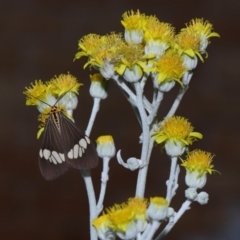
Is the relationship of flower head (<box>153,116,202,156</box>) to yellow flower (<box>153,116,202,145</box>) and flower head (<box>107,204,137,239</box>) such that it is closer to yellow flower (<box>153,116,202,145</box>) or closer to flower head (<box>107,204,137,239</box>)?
yellow flower (<box>153,116,202,145</box>)

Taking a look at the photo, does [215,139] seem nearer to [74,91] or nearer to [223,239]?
[223,239]

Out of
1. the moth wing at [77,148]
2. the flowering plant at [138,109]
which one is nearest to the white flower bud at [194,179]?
the flowering plant at [138,109]

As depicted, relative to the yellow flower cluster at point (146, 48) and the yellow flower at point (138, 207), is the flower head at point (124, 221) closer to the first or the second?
the yellow flower at point (138, 207)

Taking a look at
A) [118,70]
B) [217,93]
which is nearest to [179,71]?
[118,70]

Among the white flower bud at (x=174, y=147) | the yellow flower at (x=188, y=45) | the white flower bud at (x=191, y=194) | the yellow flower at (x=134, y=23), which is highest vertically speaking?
the yellow flower at (x=134, y=23)

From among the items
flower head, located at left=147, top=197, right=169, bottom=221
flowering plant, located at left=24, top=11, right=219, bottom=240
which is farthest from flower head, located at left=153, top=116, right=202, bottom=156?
flower head, located at left=147, top=197, right=169, bottom=221

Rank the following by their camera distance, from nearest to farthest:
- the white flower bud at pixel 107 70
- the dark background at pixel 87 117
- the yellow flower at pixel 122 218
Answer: the yellow flower at pixel 122 218 < the white flower bud at pixel 107 70 < the dark background at pixel 87 117
